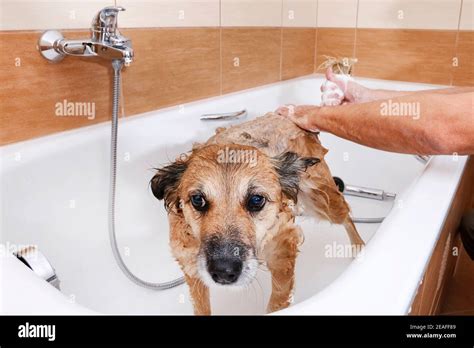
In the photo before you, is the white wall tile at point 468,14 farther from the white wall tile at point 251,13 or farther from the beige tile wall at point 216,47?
the white wall tile at point 251,13

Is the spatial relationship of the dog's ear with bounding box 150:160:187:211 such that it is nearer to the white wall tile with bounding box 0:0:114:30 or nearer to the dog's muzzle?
the dog's muzzle

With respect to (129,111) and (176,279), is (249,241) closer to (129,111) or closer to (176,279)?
(176,279)

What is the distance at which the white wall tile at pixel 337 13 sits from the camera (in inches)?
92.0

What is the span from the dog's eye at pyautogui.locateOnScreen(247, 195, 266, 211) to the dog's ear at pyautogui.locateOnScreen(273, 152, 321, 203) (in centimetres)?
7

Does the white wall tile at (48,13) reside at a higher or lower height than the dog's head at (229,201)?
higher

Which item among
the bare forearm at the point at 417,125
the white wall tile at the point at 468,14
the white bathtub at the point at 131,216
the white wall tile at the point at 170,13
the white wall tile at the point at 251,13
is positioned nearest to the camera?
the bare forearm at the point at 417,125

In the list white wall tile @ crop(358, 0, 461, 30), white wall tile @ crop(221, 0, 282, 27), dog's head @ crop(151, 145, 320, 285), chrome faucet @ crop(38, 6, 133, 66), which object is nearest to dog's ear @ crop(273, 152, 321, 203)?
dog's head @ crop(151, 145, 320, 285)

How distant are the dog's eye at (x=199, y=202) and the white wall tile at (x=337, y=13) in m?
1.81

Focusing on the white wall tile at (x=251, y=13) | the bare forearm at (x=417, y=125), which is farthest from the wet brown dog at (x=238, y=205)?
the white wall tile at (x=251, y=13)

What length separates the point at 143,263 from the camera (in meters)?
1.34

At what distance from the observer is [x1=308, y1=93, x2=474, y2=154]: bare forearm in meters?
0.84

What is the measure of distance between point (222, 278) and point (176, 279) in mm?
423
